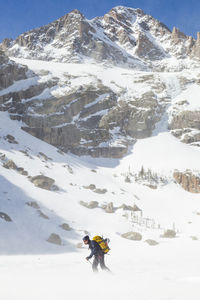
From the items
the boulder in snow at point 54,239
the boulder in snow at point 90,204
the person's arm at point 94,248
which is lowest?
the person's arm at point 94,248

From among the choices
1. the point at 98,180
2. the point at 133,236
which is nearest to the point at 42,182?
the point at 133,236

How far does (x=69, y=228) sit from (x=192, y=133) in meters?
66.9

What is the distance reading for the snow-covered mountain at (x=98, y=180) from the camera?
28.4ft

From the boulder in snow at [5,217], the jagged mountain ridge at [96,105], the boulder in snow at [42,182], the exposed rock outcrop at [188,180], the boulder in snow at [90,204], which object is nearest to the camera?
the boulder in snow at [5,217]

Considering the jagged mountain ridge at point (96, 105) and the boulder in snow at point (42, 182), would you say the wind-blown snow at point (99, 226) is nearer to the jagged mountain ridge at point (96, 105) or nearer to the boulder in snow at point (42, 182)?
the boulder in snow at point (42, 182)

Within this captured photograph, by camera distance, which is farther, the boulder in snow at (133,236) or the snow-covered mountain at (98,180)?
the boulder in snow at (133,236)

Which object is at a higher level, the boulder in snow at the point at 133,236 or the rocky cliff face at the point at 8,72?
the rocky cliff face at the point at 8,72

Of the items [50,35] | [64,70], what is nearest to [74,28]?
[50,35]

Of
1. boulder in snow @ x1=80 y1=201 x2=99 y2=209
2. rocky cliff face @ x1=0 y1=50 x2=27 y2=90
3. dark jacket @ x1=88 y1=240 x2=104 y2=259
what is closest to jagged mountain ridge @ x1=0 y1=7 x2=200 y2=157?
rocky cliff face @ x1=0 y1=50 x2=27 y2=90

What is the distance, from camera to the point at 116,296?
5953mm

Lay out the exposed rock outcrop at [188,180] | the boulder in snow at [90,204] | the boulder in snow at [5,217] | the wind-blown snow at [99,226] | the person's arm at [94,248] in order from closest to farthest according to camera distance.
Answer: the wind-blown snow at [99,226], the person's arm at [94,248], the boulder in snow at [5,217], the boulder in snow at [90,204], the exposed rock outcrop at [188,180]

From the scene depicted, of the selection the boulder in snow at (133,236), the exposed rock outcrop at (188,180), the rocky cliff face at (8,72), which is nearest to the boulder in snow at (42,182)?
the boulder in snow at (133,236)

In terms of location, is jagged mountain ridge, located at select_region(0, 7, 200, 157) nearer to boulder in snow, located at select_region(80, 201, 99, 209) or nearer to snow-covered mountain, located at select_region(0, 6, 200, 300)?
snow-covered mountain, located at select_region(0, 6, 200, 300)

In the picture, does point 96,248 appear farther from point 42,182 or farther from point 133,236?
point 42,182
